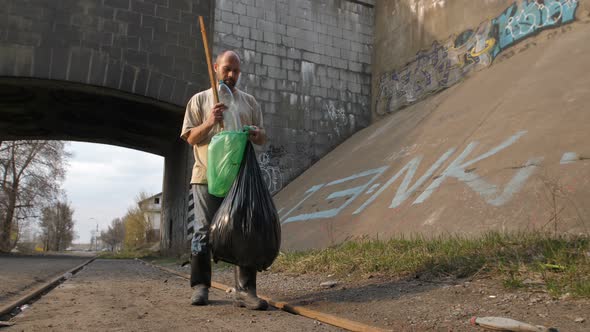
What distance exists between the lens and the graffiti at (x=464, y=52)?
8.19 metres

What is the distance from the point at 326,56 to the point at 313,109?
1635mm

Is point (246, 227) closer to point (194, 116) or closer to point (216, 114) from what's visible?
point (216, 114)

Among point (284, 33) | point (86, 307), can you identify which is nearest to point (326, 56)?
point (284, 33)

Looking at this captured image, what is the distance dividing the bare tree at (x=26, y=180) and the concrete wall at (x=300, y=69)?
16501 mm

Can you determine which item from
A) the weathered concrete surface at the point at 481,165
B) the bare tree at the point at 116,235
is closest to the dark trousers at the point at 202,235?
the weathered concrete surface at the point at 481,165

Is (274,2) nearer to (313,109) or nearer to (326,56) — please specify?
(326,56)

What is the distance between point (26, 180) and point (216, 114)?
25891 millimetres

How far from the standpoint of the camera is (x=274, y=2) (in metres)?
12.4

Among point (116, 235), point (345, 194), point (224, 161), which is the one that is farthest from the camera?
point (116, 235)

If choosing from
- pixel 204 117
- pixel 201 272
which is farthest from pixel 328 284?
pixel 204 117

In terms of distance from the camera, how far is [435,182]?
20.2 feet

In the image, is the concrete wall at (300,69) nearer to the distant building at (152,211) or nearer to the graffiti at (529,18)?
the graffiti at (529,18)

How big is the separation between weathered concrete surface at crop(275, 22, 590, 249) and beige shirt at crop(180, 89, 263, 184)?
2376 millimetres

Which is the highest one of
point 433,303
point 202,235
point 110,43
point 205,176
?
point 110,43
